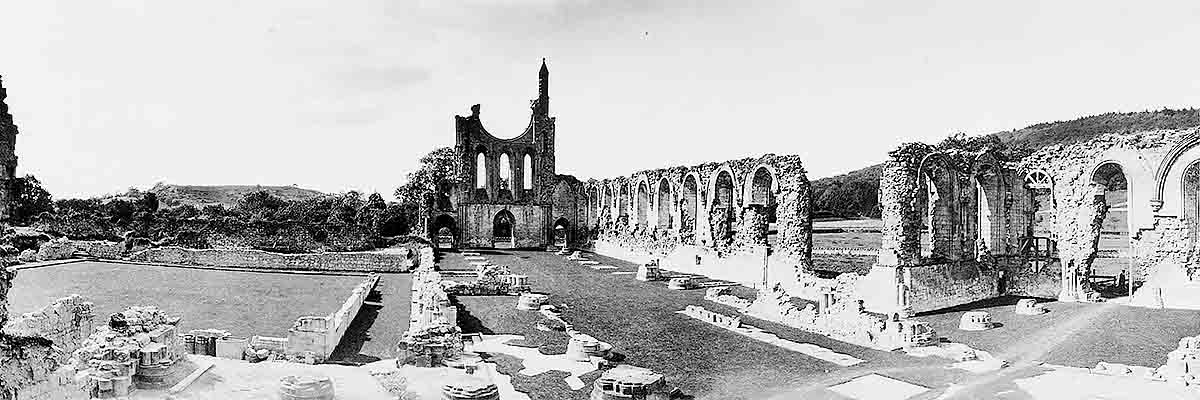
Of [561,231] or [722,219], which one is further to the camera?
[561,231]

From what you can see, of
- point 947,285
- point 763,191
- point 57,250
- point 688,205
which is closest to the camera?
point 947,285

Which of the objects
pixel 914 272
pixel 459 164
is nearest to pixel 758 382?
pixel 914 272

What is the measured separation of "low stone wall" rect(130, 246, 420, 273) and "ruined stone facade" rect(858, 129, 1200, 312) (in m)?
21.0

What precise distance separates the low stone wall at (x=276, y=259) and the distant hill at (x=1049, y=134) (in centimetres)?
4983

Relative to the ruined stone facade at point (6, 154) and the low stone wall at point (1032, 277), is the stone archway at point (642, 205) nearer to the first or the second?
the low stone wall at point (1032, 277)

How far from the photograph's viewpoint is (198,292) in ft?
80.9

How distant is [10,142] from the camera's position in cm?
871

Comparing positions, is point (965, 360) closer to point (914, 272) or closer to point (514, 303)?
point (914, 272)

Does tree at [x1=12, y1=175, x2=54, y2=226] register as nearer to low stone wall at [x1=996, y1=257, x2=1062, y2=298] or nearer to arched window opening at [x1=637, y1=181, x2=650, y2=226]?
arched window opening at [x1=637, y1=181, x2=650, y2=226]

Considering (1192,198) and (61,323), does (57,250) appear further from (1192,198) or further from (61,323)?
(1192,198)

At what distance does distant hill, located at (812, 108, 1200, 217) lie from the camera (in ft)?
249

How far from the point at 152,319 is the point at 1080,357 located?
56.0 feet

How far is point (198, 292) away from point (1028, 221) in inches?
1037

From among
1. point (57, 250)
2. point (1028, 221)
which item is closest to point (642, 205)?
point (1028, 221)
